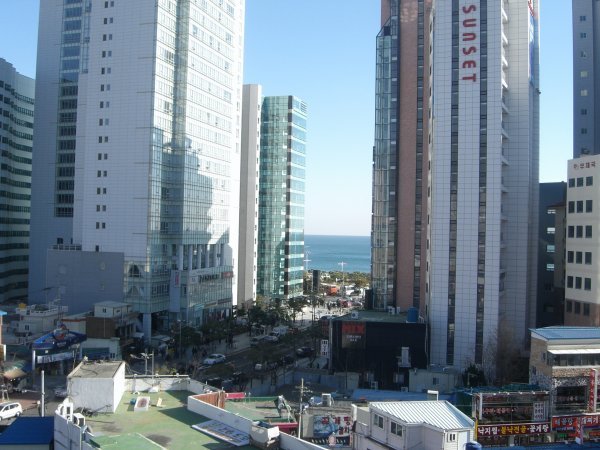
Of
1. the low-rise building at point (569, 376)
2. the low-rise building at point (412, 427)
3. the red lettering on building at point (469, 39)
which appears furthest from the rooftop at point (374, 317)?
the low-rise building at point (412, 427)

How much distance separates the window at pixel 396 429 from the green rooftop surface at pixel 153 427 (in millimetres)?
4208

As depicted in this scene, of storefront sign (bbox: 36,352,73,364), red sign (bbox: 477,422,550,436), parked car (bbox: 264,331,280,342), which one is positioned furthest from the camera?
parked car (bbox: 264,331,280,342)

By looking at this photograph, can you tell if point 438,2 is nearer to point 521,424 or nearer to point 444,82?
point 444,82

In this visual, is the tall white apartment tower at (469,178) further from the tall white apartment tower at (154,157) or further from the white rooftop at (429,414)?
the tall white apartment tower at (154,157)

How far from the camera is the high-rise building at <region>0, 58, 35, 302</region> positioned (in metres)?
80.7

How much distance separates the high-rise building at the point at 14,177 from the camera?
265ft

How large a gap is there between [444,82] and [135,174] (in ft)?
98.4

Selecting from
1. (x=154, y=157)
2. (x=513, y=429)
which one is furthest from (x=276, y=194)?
(x=513, y=429)

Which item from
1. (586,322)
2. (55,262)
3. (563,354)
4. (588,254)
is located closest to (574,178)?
(588,254)

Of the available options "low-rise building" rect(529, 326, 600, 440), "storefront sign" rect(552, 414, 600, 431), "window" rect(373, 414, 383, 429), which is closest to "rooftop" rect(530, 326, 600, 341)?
"low-rise building" rect(529, 326, 600, 440)

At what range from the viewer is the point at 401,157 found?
5572 centimetres

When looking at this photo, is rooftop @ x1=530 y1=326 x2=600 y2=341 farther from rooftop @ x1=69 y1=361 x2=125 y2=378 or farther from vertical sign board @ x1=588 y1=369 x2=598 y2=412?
rooftop @ x1=69 y1=361 x2=125 y2=378

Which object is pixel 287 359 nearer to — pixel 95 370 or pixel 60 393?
pixel 60 393

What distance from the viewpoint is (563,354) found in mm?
30906
